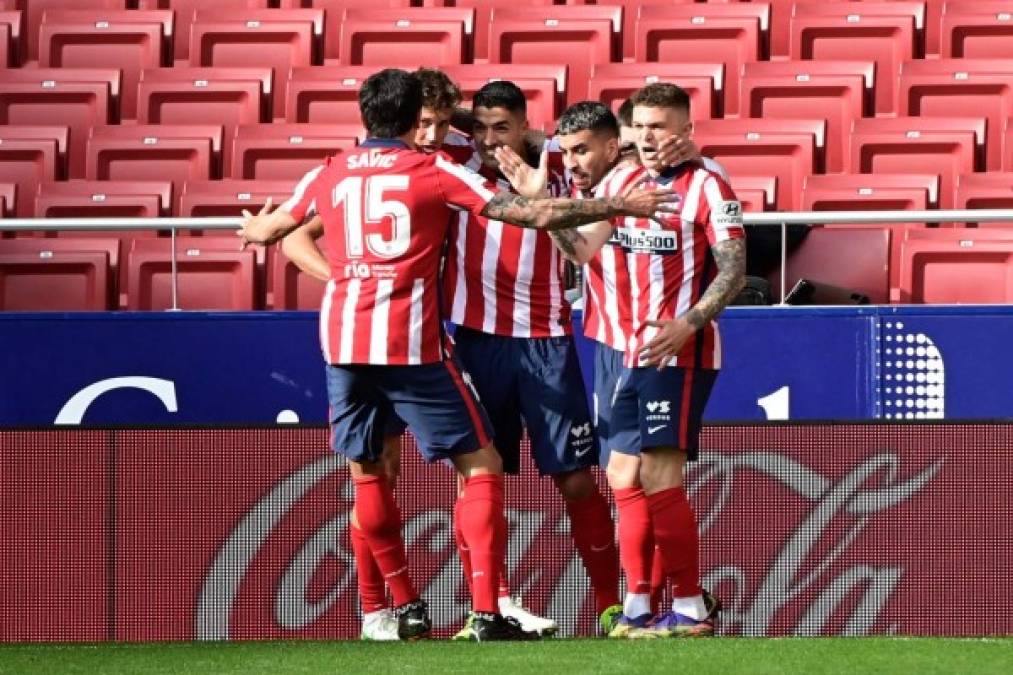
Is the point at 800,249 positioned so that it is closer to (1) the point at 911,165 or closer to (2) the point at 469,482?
(1) the point at 911,165

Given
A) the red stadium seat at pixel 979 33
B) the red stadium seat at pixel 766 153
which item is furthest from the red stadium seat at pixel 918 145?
the red stadium seat at pixel 979 33

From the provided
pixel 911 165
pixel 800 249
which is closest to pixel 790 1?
pixel 911 165

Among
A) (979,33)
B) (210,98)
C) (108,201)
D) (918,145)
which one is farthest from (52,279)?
(979,33)

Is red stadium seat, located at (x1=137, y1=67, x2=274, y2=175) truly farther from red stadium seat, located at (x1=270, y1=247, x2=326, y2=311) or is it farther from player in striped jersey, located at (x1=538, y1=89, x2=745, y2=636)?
player in striped jersey, located at (x1=538, y1=89, x2=745, y2=636)

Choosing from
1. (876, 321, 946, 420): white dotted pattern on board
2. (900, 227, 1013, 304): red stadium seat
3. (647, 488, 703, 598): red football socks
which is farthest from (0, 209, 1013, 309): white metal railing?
(647, 488, 703, 598): red football socks

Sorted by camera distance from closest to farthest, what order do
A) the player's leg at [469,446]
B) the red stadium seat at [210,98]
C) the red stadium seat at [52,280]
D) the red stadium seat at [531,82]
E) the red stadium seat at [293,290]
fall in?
the player's leg at [469,446]
the red stadium seat at [293,290]
the red stadium seat at [52,280]
the red stadium seat at [531,82]
the red stadium seat at [210,98]

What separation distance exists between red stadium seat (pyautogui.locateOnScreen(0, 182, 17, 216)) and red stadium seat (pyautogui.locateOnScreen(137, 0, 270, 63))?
64.9 inches

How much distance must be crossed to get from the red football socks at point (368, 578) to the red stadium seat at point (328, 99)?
4.28 m

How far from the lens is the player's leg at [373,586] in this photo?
586 centimetres

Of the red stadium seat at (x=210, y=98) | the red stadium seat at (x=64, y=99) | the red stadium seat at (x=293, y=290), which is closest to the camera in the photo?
the red stadium seat at (x=293, y=290)

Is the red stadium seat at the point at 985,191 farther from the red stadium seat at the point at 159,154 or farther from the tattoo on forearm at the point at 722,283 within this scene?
the red stadium seat at the point at 159,154

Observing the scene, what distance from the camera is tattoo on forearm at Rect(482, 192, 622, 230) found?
17.0 ft

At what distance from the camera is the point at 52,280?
8.59 meters

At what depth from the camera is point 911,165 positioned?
29.6 ft
